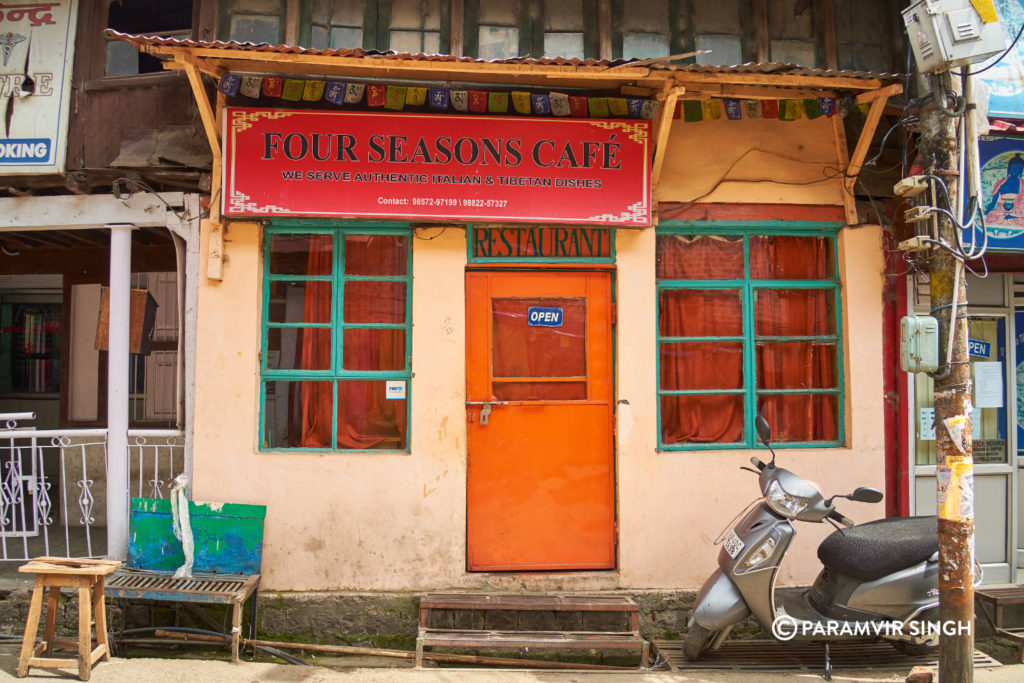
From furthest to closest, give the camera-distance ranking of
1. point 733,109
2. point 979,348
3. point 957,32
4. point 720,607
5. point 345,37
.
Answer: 1. point 979,348
2. point 345,37
3. point 733,109
4. point 720,607
5. point 957,32

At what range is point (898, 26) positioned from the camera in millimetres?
5887

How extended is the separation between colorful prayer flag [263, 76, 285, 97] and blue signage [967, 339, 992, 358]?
580 centimetres

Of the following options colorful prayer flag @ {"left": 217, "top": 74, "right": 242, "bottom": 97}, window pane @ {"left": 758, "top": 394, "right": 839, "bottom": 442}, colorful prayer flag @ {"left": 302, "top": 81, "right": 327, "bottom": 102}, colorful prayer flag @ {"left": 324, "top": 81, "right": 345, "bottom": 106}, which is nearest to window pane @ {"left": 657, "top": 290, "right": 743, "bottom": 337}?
window pane @ {"left": 758, "top": 394, "right": 839, "bottom": 442}

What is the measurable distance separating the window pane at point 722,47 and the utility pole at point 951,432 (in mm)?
1967

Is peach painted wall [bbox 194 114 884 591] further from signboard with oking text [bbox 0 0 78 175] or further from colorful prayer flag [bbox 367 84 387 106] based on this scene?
signboard with oking text [bbox 0 0 78 175]

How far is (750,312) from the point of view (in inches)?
225

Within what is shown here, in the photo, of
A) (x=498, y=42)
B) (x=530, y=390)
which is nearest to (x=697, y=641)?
(x=530, y=390)

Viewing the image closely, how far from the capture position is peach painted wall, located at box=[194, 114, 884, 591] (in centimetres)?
530

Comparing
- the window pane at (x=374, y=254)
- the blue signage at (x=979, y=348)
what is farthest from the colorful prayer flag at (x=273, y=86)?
the blue signage at (x=979, y=348)

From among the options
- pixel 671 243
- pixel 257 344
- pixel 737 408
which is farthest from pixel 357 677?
pixel 671 243

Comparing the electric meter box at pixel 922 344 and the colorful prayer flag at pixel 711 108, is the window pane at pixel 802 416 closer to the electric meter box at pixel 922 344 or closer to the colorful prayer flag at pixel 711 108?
the electric meter box at pixel 922 344

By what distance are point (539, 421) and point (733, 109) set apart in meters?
2.79

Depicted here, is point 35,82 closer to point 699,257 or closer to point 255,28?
point 255,28

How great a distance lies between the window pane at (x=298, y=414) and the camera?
5.47m
